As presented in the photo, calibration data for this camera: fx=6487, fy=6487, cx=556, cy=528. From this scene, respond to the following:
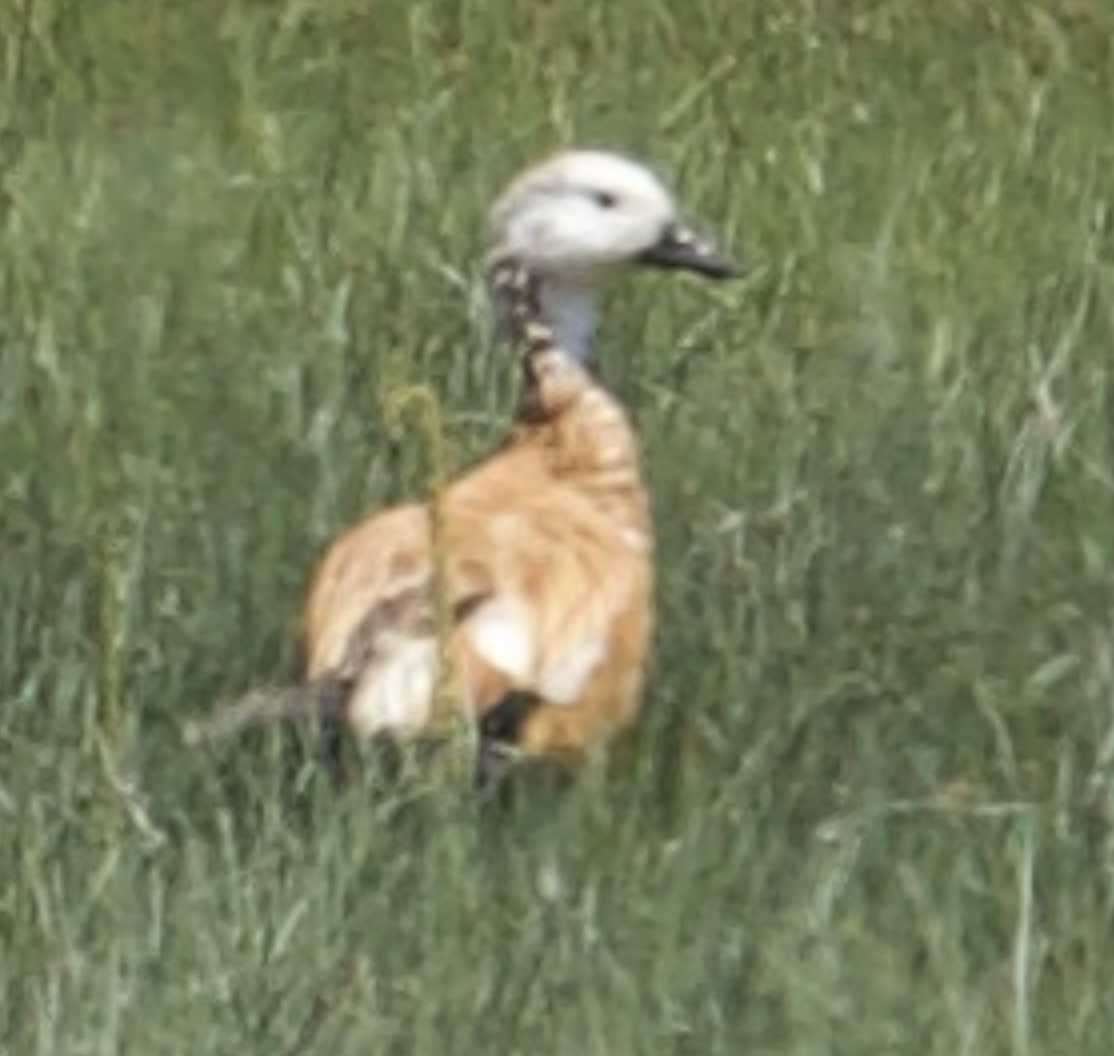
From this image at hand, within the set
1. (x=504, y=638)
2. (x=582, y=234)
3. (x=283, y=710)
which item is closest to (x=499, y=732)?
(x=504, y=638)

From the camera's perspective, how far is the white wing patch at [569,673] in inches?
252

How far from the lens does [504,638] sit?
6367 mm

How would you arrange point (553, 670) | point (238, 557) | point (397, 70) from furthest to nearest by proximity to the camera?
point (397, 70)
point (238, 557)
point (553, 670)

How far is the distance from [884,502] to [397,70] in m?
2.49

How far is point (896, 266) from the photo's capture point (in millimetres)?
8078

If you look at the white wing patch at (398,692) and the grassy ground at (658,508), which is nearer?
the grassy ground at (658,508)

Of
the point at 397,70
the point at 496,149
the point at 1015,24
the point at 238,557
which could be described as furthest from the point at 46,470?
the point at 1015,24

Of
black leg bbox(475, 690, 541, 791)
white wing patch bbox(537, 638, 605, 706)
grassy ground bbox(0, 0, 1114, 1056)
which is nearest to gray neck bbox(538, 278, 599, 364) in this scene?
grassy ground bbox(0, 0, 1114, 1056)

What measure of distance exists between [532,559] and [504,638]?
187 millimetres

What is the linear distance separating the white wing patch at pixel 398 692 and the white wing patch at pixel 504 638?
64 millimetres

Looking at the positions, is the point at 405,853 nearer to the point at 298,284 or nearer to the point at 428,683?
the point at 428,683

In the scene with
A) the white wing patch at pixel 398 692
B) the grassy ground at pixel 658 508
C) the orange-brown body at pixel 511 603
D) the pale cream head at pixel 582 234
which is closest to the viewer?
the grassy ground at pixel 658 508

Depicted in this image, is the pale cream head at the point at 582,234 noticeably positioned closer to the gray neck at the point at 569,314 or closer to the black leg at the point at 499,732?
the gray neck at the point at 569,314

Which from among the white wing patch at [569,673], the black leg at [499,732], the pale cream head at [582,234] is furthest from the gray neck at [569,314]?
the black leg at [499,732]
